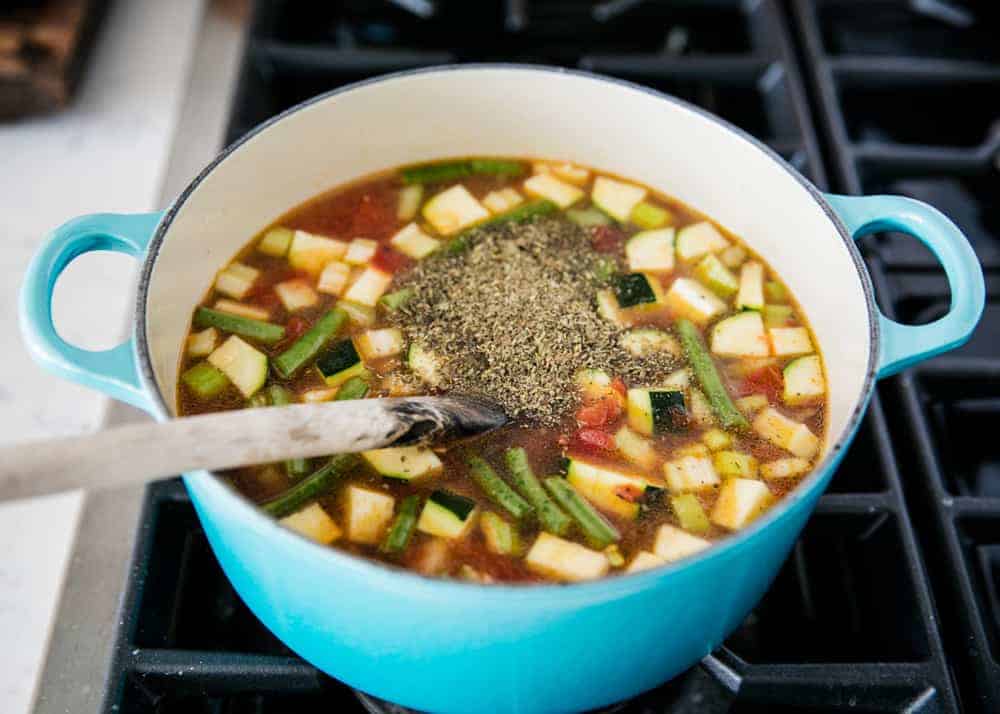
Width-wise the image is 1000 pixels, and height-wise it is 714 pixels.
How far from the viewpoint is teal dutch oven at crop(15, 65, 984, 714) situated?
2.98 feet

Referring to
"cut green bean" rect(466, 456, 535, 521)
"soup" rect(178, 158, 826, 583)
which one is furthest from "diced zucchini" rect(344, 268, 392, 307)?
"cut green bean" rect(466, 456, 535, 521)

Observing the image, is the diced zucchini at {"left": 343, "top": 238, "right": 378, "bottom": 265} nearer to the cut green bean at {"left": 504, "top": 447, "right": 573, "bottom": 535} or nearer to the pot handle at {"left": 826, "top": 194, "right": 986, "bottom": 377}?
the cut green bean at {"left": 504, "top": 447, "right": 573, "bottom": 535}

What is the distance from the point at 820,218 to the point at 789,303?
21 cm

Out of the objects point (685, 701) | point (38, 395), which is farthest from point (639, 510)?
point (38, 395)

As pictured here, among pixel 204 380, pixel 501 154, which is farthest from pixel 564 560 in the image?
pixel 501 154

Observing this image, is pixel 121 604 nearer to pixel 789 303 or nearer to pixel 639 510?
pixel 639 510

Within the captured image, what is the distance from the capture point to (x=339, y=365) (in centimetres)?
133

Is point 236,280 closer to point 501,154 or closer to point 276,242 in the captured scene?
point 276,242

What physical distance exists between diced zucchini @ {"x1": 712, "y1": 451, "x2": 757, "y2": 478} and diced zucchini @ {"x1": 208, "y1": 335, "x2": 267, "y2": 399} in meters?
0.59

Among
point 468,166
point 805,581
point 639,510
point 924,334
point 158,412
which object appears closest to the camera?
point 158,412

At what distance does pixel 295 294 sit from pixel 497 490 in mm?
452

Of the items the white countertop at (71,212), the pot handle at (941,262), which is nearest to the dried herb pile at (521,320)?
the pot handle at (941,262)

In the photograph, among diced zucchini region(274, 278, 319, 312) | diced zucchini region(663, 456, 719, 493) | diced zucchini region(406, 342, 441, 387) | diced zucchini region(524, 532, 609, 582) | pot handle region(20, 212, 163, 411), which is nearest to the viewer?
pot handle region(20, 212, 163, 411)

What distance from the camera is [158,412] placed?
0.97 meters
